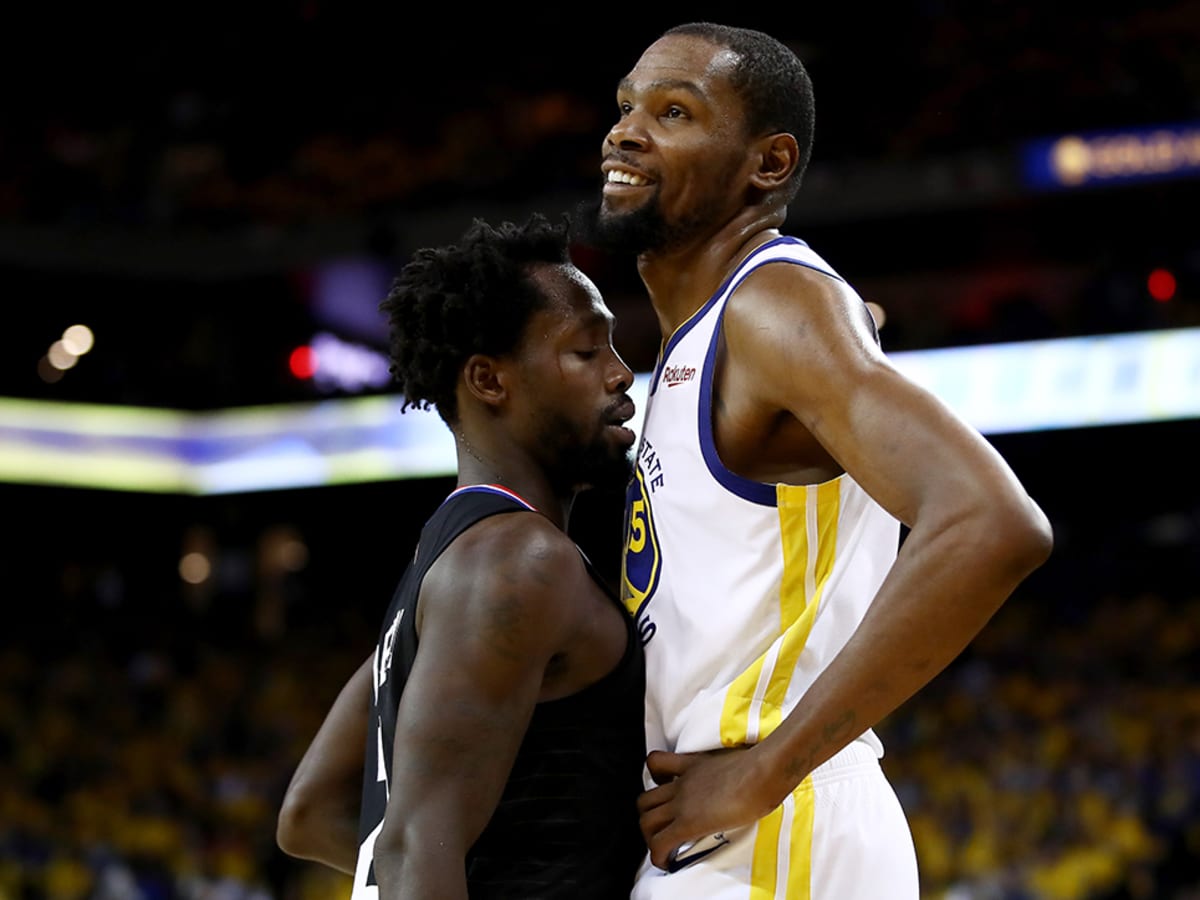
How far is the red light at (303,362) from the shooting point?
16297mm

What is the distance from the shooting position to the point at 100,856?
11.8 m

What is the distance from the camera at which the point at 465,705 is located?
256cm

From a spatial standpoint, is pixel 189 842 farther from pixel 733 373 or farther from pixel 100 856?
pixel 733 373

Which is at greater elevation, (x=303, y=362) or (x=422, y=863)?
(x=303, y=362)

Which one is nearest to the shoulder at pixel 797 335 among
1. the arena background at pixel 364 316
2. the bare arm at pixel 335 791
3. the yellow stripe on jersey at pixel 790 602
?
the yellow stripe on jersey at pixel 790 602

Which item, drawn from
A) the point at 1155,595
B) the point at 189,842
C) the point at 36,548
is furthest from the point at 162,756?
the point at 1155,595

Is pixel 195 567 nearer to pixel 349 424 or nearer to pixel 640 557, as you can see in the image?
pixel 349 424

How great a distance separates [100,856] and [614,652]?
1015 cm

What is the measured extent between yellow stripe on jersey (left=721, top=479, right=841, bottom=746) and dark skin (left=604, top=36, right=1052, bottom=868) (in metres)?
0.04

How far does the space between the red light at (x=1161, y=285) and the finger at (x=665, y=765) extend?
11.9 meters

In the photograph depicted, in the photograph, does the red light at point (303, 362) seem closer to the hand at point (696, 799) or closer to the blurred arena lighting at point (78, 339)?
the blurred arena lighting at point (78, 339)

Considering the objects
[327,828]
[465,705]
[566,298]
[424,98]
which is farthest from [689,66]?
[424,98]

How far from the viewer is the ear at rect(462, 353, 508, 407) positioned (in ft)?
9.68

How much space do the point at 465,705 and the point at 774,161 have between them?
1.18 m
